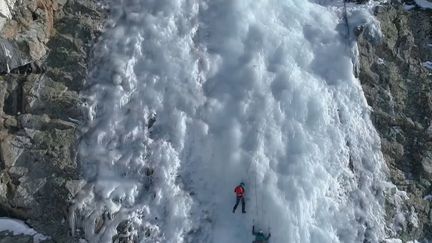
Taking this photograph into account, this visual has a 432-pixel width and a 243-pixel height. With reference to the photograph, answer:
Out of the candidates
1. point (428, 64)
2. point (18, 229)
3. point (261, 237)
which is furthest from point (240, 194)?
point (428, 64)

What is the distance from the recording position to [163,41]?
18.5 meters

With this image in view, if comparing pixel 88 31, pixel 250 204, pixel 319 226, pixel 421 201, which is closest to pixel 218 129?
pixel 250 204

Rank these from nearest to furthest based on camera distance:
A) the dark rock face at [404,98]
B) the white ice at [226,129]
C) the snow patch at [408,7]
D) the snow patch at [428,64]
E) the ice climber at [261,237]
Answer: the ice climber at [261,237]
the white ice at [226,129]
the dark rock face at [404,98]
the snow patch at [428,64]
the snow patch at [408,7]

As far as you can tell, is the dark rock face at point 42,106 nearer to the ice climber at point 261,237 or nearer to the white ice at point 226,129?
the white ice at point 226,129

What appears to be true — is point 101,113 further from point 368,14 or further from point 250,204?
point 368,14

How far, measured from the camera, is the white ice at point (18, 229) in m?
15.8

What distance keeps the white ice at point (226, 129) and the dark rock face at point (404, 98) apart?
0.55m

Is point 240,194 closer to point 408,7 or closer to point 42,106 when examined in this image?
point 42,106

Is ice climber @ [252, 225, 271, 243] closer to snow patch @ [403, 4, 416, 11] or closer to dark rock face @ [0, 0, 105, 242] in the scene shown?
dark rock face @ [0, 0, 105, 242]

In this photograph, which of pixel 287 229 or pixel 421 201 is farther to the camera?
pixel 421 201

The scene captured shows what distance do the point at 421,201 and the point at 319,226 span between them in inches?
132

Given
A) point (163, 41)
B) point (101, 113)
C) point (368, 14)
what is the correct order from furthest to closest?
point (368, 14)
point (163, 41)
point (101, 113)

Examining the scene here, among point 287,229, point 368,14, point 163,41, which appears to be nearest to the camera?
point 287,229

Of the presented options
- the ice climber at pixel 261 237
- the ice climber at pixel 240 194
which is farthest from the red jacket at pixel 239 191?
the ice climber at pixel 261 237
